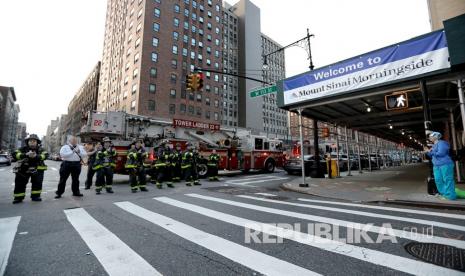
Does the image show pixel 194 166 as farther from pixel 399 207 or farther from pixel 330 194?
pixel 399 207

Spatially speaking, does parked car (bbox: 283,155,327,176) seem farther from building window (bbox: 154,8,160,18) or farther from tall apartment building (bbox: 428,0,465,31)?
building window (bbox: 154,8,160,18)

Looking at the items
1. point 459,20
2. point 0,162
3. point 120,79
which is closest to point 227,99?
point 120,79

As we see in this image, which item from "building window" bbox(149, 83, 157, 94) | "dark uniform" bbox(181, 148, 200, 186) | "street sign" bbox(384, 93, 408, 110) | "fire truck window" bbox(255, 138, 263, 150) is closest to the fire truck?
"fire truck window" bbox(255, 138, 263, 150)

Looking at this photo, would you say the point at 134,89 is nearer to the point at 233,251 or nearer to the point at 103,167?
the point at 103,167

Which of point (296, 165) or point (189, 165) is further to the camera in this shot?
point (296, 165)

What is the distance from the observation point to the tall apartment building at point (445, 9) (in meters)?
14.1

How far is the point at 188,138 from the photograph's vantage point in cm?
1420

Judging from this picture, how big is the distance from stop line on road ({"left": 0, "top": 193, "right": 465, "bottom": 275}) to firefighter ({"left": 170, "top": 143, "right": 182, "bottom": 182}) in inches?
220

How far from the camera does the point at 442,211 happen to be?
562 centimetres

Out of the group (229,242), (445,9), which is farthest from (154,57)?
(229,242)

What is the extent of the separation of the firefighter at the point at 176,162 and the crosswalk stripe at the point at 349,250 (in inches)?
269

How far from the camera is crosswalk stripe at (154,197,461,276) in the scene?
2.65 metres

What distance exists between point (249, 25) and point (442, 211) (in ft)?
233

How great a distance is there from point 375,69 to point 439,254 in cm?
732
